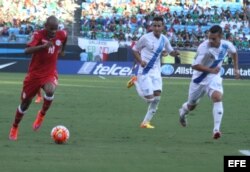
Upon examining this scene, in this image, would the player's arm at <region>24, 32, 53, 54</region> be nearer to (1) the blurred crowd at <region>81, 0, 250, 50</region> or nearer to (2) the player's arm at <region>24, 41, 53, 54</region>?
(2) the player's arm at <region>24, 41, 53, 54</region>

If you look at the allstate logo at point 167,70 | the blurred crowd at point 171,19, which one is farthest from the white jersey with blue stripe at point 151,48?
the blurred crowd at point 171,19

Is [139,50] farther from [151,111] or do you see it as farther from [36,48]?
[36,48]

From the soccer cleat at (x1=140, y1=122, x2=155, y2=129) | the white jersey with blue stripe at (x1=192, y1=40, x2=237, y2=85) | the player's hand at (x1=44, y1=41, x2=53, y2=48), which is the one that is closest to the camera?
the player's hand at (x1=44, y1=41, x2=53, y2=48)

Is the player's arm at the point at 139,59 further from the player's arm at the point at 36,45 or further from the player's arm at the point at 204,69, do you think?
the player's arm at the point at 36,45

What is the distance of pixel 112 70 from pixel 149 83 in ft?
91.1

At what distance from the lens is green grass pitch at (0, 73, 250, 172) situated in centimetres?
989

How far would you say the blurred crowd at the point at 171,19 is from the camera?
157ft

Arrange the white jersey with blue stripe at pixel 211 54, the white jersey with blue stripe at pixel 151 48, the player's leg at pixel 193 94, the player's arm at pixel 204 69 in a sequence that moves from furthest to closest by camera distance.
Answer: the white jersey with blue stripe at pixel 151 48, the player's leg at pixel 193 94, the white jersey with blue stripe at pixel 211 54, the player's arm at pixel 204 69

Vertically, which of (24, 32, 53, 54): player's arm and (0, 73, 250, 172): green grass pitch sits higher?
(24, 32, 53, 54): player's arm

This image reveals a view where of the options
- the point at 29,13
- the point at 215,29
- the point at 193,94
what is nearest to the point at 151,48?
the point at 193,94

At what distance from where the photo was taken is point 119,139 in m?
13.3

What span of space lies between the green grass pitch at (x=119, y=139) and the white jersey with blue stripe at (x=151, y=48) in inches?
50.3

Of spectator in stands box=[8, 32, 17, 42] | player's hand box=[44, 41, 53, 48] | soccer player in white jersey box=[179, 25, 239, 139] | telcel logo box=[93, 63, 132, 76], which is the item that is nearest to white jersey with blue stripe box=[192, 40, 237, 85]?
soccer player in white jersey box=[179, 25, 239, 139]

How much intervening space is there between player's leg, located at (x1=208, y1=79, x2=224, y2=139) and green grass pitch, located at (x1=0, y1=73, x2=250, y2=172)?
0.29 metres
